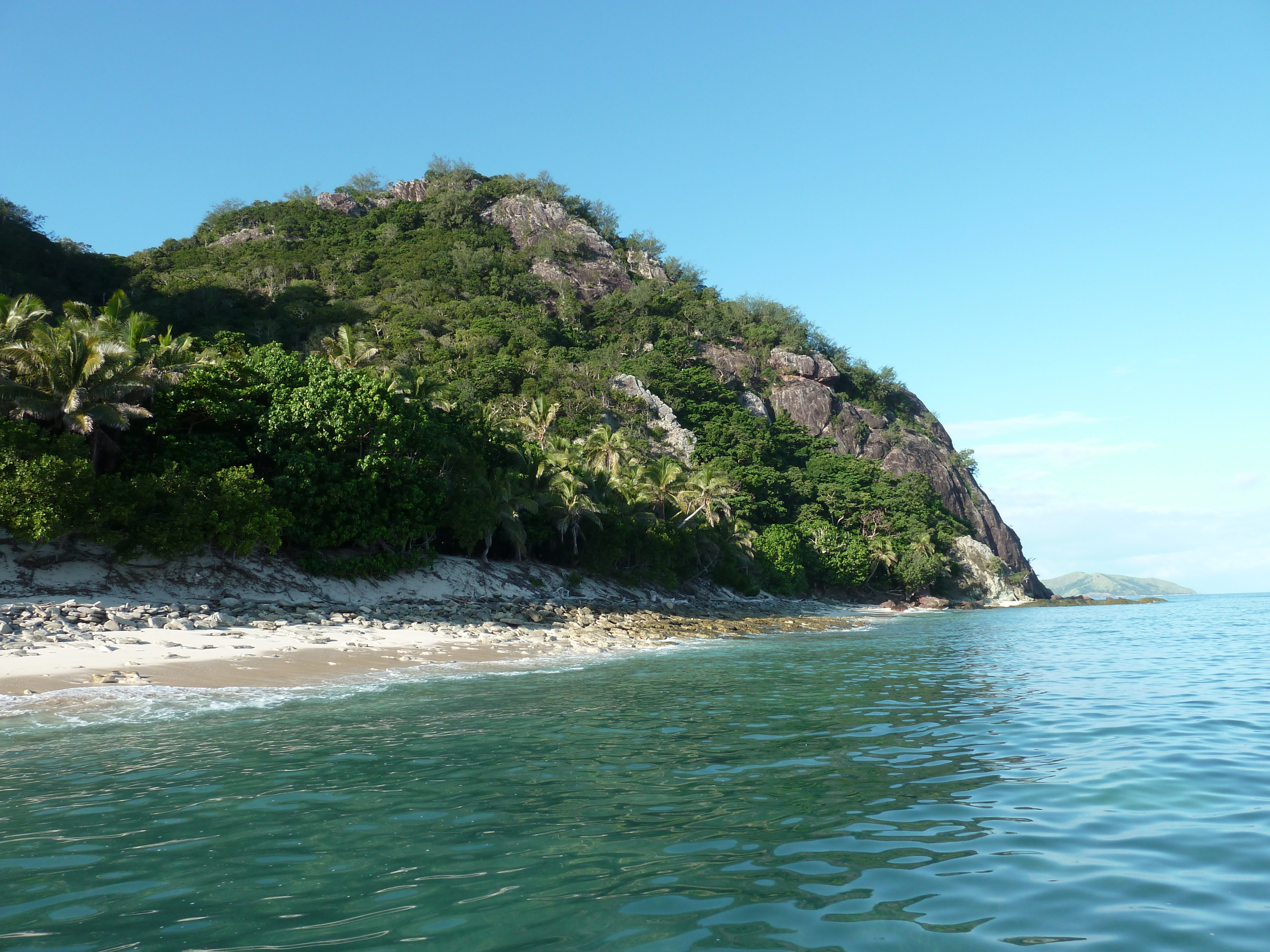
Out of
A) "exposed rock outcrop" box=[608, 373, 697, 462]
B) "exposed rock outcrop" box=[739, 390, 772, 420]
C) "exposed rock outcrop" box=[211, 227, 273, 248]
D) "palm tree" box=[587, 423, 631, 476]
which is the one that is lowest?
"palm tree" box=[587, 423, 631, 476]

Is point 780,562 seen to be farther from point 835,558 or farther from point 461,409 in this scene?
point 461,409

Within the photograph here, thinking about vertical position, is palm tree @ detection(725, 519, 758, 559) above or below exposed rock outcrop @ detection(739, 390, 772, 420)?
below

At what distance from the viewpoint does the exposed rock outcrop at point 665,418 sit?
9000cm

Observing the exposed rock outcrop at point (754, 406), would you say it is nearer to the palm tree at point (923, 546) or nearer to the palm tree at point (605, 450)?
the palm tree at point (923, 546)

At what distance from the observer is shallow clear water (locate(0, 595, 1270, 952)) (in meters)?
4.90

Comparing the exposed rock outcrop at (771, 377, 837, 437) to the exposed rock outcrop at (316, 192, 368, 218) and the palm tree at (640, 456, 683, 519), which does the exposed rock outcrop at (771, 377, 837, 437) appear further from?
the exposed rock outcrop at (316, 192, 368, 218)

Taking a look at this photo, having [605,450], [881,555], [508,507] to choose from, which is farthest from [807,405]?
[508,507]

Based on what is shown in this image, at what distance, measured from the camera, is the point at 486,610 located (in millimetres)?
33281

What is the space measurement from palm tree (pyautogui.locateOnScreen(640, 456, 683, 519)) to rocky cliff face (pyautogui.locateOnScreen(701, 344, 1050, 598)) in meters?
53.3

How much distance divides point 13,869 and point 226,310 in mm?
92190

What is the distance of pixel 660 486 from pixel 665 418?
36500 millimetres

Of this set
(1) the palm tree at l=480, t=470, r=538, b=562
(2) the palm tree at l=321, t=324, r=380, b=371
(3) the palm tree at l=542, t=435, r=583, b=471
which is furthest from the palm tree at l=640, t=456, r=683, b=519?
(2) the palm tree at l=321, t=324, r=380, b=371

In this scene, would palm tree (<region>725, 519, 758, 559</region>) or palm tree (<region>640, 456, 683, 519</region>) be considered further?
palm tree (<region>725, 519, 758, 559</region>)

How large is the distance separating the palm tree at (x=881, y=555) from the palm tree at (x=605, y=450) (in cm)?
3339
